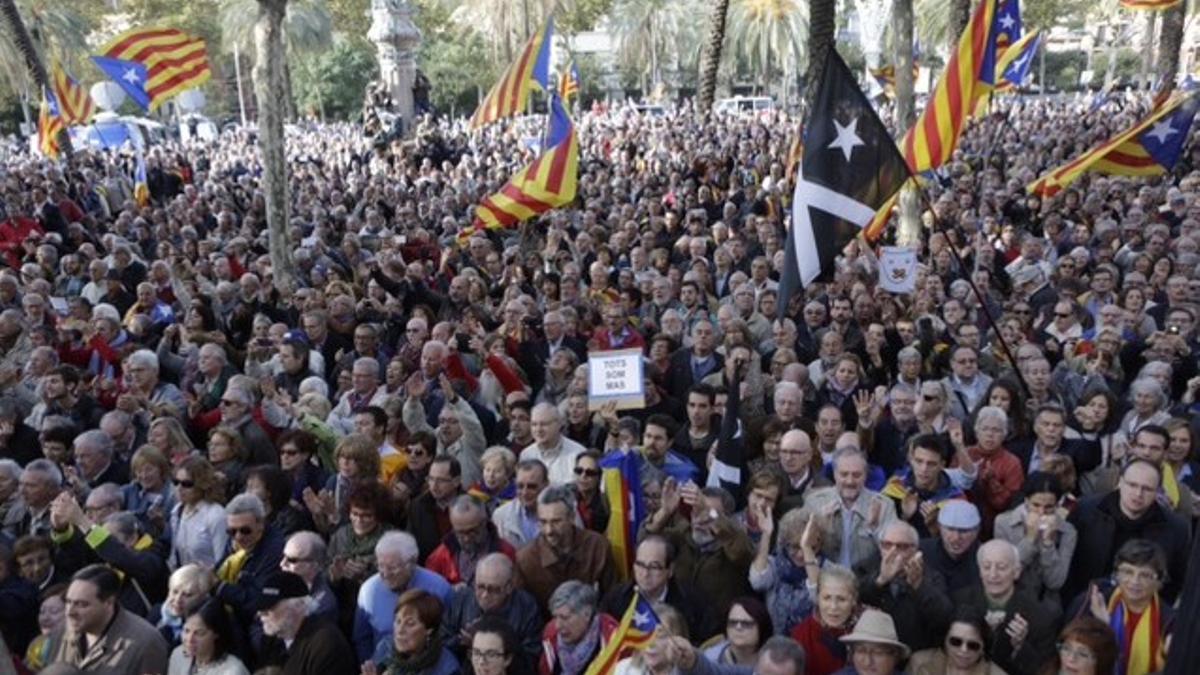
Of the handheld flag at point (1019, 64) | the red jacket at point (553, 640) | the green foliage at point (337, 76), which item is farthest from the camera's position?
the green foliage at point (337, 76)

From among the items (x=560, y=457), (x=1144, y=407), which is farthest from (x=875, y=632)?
(x=1144, y=407)

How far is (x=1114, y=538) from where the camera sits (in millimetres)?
4891

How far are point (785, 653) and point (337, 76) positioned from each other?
59.1m

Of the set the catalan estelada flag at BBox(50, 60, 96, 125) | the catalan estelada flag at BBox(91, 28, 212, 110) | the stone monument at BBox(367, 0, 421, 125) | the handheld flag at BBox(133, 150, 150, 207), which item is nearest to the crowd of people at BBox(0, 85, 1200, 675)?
the catalan estelada flag at BBox(91, 28, 212, 110)

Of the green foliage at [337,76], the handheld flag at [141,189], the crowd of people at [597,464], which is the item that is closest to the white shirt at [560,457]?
the crowd of people at [597,464]

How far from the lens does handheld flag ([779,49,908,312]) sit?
6020 mm

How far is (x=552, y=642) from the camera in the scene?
4414 mm

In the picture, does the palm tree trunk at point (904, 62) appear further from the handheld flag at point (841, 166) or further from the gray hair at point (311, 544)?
the gray hair at point (311, 544)

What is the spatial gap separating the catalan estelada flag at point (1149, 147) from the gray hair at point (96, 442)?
8.06m

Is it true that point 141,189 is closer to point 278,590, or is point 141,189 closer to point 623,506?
point 623,506

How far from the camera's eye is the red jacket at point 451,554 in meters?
5.07

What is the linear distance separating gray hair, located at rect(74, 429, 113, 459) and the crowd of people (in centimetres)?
2

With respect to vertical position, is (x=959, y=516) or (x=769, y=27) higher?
(x=769, y=27)

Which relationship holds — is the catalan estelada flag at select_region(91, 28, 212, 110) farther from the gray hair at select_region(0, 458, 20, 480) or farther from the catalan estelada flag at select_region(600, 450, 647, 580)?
the catalan estelada flag at select_region(600, 450, 647, 580)
